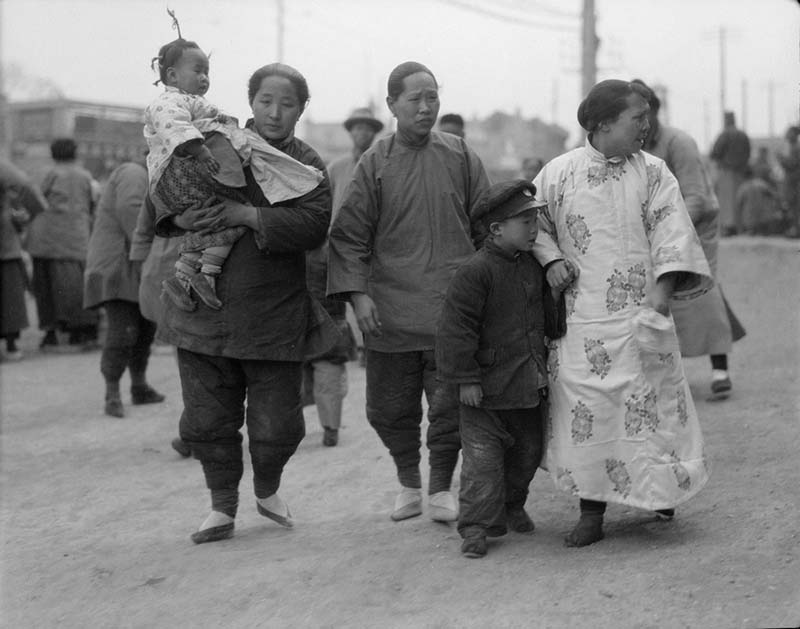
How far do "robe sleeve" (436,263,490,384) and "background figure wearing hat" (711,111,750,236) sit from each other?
12160mm

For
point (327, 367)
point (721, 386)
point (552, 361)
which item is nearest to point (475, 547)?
point (552, 361)

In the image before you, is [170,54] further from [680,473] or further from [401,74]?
[680,473]

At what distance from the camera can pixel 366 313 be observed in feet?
15.9

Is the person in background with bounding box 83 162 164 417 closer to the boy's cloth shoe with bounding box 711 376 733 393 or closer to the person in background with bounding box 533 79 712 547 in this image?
the boy's cloth shoe with bounding box 711 376 733 393

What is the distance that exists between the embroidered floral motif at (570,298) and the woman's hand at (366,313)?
2.63ft

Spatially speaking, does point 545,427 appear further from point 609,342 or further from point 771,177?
point 771,177

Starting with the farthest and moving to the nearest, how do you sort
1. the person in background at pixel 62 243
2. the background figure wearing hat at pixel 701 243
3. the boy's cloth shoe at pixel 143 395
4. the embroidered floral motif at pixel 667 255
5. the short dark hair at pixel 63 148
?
the person in background at pixel 62 243
the short dark hair at pixel 63 148
the boy's cloth shoe at pixel 143 395
the background figure wearing hat at pixel 701 243
the embroidered floral motif at pixel 667 255

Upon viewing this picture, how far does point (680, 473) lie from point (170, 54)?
2512mm

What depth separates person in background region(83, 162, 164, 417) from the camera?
807cm

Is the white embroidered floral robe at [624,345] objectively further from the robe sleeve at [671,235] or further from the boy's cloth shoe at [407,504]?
the boy's cloth shoe at [407,504]

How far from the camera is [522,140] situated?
61.7 meters

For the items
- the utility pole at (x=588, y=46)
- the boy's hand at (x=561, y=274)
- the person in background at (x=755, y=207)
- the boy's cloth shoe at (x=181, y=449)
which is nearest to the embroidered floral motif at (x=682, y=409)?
the boy's hand at (x=561, y=274)

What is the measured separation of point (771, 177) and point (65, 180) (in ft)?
38.2

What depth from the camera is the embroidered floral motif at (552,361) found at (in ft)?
15.0
